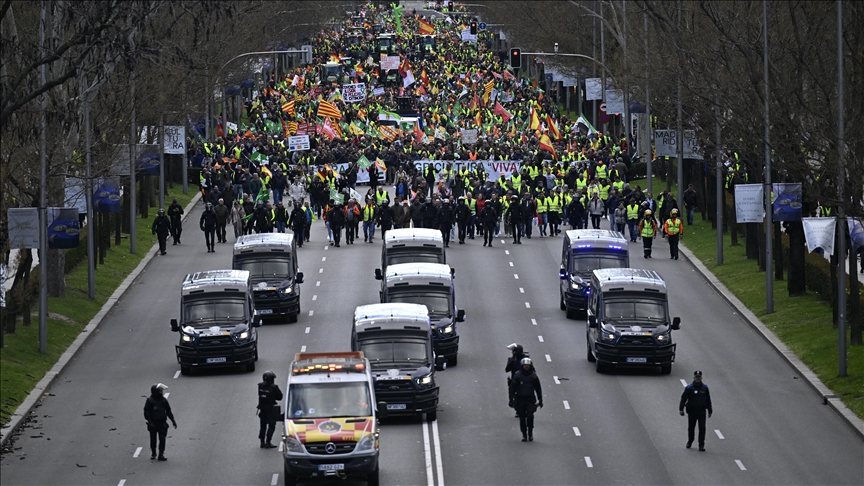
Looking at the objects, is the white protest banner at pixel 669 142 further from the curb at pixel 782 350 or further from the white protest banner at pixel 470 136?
the white protest banner at pixel 470 136

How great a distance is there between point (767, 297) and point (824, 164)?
8.28 metres

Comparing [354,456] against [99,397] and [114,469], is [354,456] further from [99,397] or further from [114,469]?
[99,397]

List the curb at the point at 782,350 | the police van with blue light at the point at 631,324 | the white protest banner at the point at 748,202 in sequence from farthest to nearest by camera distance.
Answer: the white protest banner at the point at 748,202 < the police van with blue light at the point at 631,324 < the curb at the point at 782,350

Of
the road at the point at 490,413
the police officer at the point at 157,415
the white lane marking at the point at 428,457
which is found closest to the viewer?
the white lane marking at the point at 428,457

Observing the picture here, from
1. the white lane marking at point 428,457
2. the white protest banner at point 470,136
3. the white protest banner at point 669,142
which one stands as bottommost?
the white lane marking at point 428,457

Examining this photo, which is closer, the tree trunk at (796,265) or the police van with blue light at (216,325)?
the police van with blue light at (216,325)

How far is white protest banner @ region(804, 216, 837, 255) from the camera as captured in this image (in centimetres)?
3919

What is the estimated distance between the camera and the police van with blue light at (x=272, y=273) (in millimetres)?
45156

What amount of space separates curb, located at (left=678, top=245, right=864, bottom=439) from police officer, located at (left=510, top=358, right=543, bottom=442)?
635 cm

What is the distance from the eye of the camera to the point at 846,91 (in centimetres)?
4178

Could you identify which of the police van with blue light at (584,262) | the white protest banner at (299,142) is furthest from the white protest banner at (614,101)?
the police van with blue light at (584,262)

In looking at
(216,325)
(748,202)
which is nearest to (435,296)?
(216,325)

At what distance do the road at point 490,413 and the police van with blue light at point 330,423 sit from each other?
157 centimetres

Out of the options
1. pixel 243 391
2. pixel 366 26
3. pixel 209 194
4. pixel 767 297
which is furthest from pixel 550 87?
pixel 243 391
